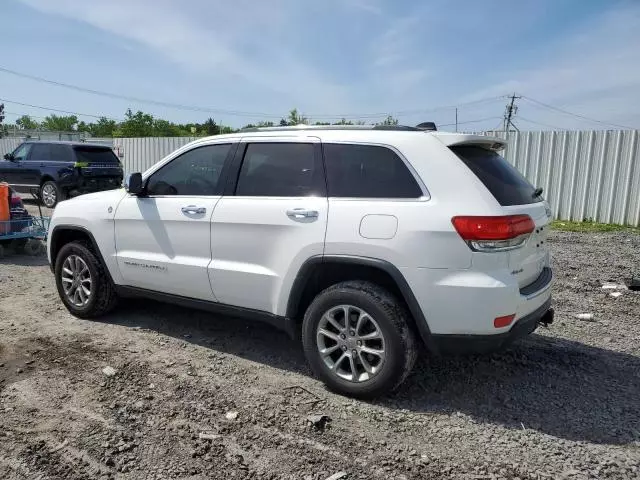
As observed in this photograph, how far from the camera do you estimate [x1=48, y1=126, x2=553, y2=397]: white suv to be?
3010 millimetres

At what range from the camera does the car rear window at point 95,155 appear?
13953 mm

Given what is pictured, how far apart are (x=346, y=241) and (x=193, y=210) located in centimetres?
142

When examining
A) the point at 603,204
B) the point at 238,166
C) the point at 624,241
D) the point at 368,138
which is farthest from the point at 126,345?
the point at 603,204

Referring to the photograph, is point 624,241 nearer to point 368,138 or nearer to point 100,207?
point 368,138

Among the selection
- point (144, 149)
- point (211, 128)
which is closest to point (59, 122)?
point (211, 128)

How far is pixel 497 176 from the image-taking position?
131 inches

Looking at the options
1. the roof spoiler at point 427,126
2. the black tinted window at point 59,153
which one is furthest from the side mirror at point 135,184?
the black tinted window at point 59,153

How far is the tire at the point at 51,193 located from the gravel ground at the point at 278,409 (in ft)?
32.8

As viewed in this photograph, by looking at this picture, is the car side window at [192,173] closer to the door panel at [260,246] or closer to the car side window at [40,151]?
the door panel at [260,246]

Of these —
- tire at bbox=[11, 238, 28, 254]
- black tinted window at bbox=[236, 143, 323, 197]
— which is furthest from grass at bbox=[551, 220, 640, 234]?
tire at bbox=[11, 238, 28, 254]

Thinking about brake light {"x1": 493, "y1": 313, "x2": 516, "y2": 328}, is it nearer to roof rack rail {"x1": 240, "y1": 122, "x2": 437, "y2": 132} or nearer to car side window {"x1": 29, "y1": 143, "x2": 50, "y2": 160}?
roof rack rail {"x1": 240, "y1": 122, "x2": 437, "y2": 132}

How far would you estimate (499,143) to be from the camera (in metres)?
3.61

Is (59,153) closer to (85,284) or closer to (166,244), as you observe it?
(85,284)

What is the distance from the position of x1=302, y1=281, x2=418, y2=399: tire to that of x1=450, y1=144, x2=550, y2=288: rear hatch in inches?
31.1
